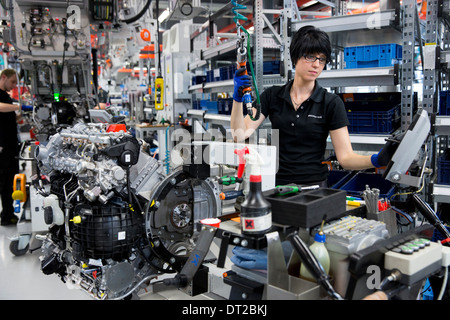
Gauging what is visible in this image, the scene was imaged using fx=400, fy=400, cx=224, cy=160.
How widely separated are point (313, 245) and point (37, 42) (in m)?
4.10

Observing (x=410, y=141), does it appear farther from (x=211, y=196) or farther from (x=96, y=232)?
(x=96, y=232)

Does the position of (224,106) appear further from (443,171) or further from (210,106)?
(443,171)

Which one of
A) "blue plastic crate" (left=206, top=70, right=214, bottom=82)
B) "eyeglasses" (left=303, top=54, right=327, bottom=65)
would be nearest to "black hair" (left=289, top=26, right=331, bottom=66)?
"eyeglasses" (left=303, top=54, right=327, bottom=65)

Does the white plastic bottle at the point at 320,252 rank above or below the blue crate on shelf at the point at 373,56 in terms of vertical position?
below

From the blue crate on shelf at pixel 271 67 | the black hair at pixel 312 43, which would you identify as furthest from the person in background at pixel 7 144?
the black hair at pixel 312 43

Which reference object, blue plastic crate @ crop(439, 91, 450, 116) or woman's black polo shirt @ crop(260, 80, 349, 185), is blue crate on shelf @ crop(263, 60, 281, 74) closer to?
blue plastic crate @ crop(439, 91, 450, 116)

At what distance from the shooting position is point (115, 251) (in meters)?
2.29

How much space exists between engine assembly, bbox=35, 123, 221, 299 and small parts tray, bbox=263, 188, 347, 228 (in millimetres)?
1121

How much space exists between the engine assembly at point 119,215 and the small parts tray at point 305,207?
1.12m

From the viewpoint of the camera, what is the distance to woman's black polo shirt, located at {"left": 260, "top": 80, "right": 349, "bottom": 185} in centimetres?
204

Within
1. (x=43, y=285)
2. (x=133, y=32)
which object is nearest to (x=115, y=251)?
(x=43, y=285)

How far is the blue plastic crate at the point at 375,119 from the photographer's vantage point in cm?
293

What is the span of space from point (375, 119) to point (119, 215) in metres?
1.94

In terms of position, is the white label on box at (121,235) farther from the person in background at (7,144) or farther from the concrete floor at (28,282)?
the person in background at (7,144)
